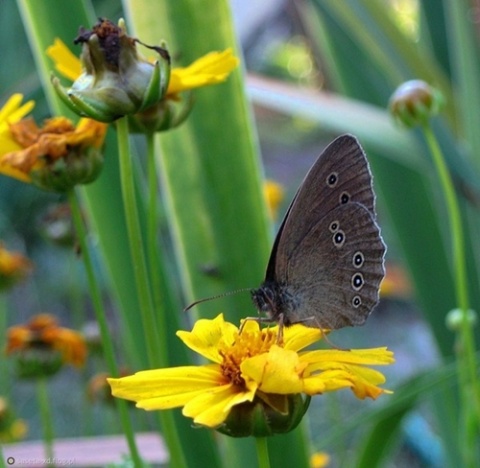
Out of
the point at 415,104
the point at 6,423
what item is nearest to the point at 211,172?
the point at 415,104

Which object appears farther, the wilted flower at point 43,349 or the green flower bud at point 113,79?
the wilted flower at point 43,349

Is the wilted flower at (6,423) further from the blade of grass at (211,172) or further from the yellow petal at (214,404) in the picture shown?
the yellow petal at (214,404)

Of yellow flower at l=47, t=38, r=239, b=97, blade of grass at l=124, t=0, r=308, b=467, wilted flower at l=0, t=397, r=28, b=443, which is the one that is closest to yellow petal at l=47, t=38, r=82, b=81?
yellow flower at l=47, t=38, r=239, b=97

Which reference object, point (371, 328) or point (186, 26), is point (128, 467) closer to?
point (186, 26)

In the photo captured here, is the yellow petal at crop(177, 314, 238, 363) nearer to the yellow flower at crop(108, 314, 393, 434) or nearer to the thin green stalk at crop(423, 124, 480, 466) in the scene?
the yellow flower at crop(108, 314, 393, 434)

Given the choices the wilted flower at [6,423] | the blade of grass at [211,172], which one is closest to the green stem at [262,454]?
the blade of grass at [211,172]

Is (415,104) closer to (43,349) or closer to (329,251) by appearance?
(329,251)
